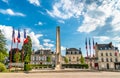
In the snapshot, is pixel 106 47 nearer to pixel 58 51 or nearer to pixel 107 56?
pixel 107 56

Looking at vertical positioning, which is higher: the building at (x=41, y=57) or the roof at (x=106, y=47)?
the roof at (x=106, y=47)

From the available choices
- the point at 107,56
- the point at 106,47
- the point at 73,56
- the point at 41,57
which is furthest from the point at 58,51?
the point at 106,47

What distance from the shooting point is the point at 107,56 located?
5962 cm

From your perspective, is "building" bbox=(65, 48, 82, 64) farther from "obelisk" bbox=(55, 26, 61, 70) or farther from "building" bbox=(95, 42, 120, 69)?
"obelisk" bbox=(55, 26, 61, 70)

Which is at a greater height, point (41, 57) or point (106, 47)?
point (106, 47)

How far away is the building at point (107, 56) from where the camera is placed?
59072 millimetres

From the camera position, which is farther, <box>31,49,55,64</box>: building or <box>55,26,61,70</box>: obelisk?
<box>31,49,55,64</box>: building

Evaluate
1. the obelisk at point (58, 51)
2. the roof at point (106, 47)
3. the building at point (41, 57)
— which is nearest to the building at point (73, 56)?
the building at point (41, 57)

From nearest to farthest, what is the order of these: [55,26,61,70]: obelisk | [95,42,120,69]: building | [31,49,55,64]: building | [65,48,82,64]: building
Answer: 1. [55,26,61,70]: obelisk
2. [95,42,120,69]: building
3. [31,49,55,64]: building
4. [65,48,82,64]: building

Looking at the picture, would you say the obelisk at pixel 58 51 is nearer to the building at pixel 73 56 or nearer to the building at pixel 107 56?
the building at pixel 107 56

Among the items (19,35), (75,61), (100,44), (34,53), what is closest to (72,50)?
(75,61)

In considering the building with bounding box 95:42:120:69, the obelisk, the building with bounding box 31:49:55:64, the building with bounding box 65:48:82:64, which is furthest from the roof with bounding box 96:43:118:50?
the obelisk

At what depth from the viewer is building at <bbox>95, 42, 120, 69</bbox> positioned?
5907cm

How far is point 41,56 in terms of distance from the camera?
63.5 meters
